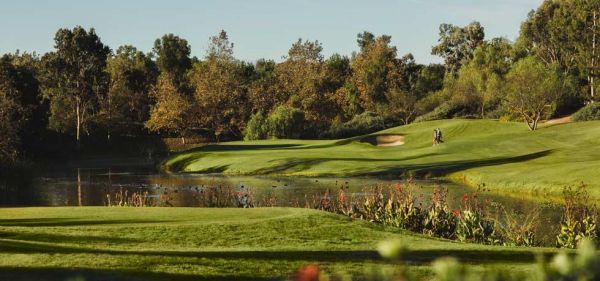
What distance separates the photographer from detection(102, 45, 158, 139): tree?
105 meters

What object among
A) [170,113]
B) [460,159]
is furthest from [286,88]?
[460,159]

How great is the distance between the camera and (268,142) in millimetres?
82375

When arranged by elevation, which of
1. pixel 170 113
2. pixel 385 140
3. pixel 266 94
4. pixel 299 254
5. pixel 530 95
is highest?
pixel 266 94

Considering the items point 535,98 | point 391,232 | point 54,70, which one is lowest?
point 391,232

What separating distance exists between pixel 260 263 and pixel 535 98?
67592 mm

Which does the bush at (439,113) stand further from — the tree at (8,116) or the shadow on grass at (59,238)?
the shadow on grass at (59,238)

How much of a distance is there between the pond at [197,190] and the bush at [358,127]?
3509cm

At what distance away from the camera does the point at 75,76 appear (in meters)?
106

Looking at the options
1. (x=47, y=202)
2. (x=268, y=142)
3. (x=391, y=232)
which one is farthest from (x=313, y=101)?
(x=391, y=232)

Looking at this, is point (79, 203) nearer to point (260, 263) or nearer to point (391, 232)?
point (391, 232)

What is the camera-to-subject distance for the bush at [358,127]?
305ft

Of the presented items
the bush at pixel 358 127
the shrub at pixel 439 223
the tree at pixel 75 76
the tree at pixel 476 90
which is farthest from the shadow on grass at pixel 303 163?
the tree at pixel 75 76

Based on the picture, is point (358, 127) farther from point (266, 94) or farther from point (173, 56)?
point (173, 56)

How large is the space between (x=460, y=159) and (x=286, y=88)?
6172 centimetres
